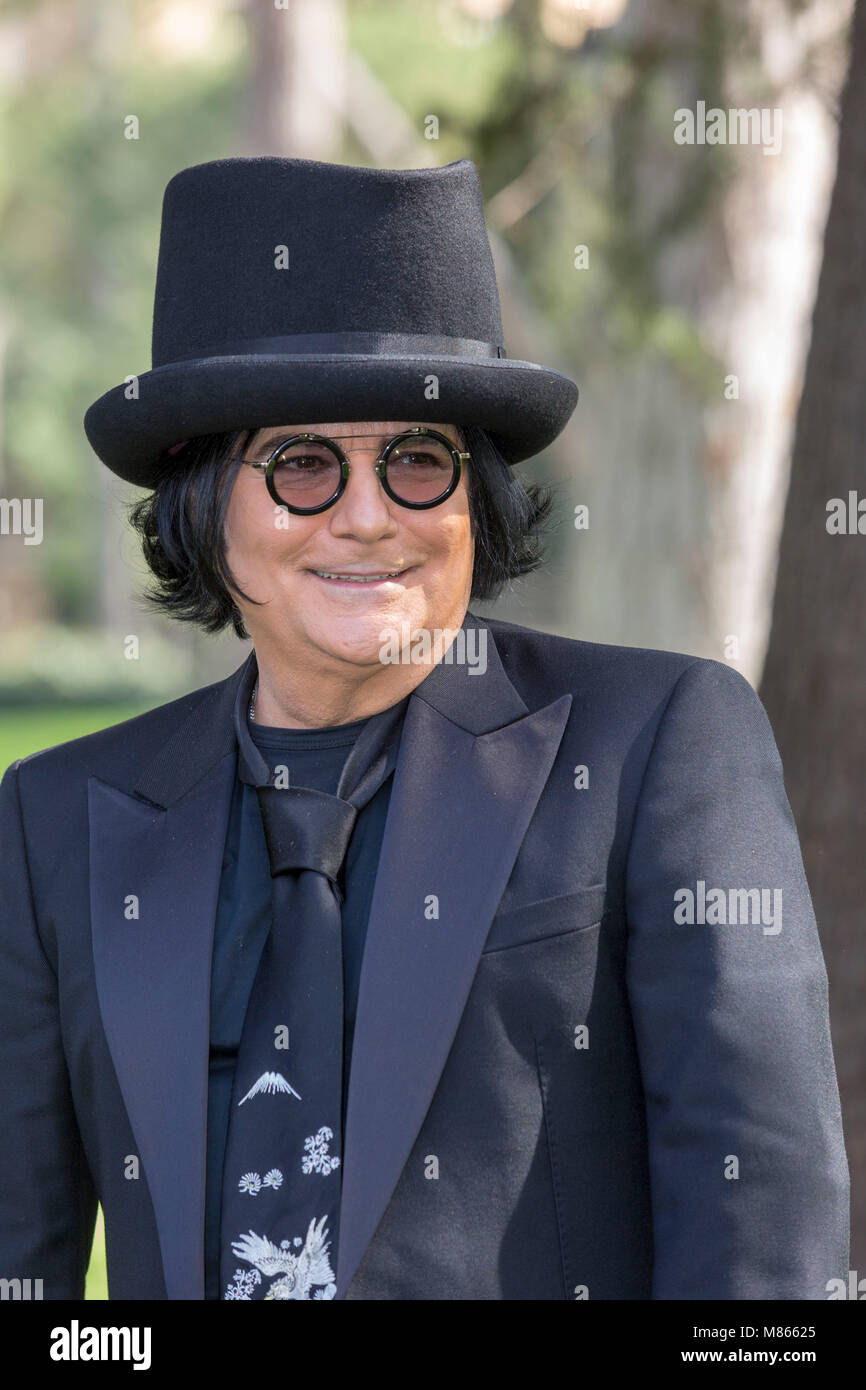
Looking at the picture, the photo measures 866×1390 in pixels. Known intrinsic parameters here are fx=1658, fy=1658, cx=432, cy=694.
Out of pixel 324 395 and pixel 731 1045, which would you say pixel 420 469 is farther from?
pixel 731 1045

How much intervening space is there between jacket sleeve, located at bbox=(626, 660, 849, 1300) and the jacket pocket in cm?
5

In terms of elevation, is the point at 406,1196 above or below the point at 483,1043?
below

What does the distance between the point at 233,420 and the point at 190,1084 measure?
956mm

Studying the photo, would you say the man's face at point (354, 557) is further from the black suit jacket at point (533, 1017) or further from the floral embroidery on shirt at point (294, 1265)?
the floral embroidery on shirt at point (294, 1265)

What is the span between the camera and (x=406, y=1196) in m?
2.21

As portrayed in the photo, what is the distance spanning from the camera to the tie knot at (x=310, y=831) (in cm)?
240

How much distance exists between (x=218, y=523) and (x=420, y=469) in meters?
0.35

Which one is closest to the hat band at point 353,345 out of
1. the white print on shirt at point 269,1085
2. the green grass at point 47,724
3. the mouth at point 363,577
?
the mouth at point 363,577

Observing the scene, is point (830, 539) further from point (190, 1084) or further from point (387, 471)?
point (190, 1084)

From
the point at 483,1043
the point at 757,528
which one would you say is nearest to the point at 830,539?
the point at 483,1043

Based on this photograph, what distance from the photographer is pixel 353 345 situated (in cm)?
247

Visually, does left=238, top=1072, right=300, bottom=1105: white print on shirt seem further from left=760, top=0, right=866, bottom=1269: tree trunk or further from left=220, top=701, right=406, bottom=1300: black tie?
left=760, top=0, right=866, bottom=1269: tree trunk

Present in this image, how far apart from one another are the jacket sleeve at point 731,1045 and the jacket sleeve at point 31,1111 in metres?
0.93
